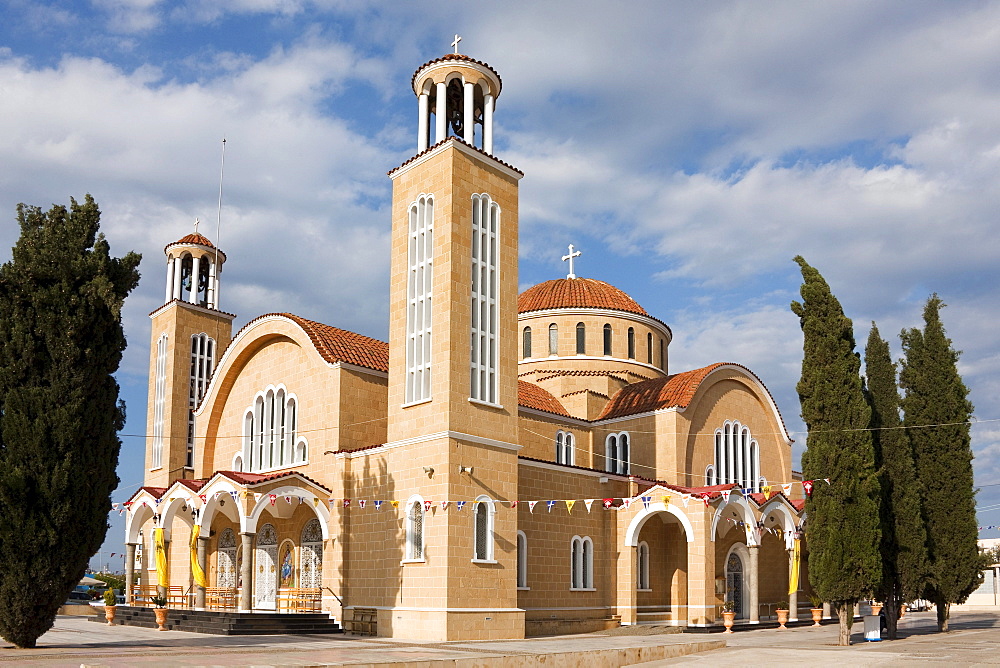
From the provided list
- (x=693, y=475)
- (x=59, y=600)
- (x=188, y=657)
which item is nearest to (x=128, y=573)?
(x=59, y=600)

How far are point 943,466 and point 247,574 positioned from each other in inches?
787

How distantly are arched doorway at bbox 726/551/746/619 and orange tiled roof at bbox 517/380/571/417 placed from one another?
7.92 meters

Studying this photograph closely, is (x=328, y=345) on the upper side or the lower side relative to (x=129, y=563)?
upper

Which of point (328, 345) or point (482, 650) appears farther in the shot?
point (328, 345)

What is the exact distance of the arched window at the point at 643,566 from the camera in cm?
3088

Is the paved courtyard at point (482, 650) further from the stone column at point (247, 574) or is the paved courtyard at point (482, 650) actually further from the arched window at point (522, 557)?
the arched window at point (522, 557)

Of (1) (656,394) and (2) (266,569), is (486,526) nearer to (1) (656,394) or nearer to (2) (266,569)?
(2) (266,569)

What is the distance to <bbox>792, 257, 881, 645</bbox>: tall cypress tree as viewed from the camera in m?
23.1

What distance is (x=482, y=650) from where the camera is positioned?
19969mm

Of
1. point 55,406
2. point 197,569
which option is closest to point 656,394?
point 197,569

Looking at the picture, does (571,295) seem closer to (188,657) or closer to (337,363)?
(337,363)

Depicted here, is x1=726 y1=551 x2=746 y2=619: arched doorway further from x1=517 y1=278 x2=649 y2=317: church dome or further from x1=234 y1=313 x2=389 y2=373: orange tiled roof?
x1=234 y1=313 x2=389 y2=373: orange tiled roof

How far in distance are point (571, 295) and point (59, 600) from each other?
2591 centimetres

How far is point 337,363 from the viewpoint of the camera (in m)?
28.1
